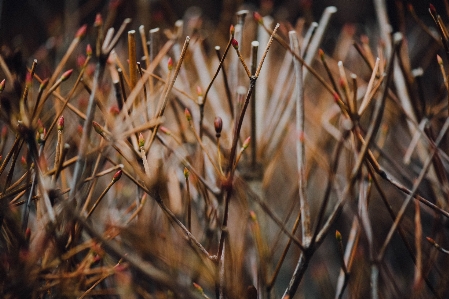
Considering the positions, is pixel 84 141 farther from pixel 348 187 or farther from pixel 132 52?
pixel 348 187

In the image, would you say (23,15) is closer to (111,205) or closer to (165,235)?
(111,205)

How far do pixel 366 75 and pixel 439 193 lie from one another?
1.06 m

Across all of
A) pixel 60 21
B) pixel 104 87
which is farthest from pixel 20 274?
pixel 60 21

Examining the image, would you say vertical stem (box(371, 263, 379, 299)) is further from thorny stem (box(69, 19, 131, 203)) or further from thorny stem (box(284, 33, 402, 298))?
thorny stem (box(69, 19, 131, 203))

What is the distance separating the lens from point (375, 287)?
3.13 feet

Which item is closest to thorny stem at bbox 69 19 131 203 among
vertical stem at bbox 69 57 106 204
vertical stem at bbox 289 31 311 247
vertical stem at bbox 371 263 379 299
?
vertical stem at bbox 69 57 106 204

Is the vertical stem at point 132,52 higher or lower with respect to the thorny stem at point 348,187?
higher

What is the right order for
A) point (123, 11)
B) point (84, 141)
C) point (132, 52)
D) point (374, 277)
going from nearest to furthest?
point (84, 141), point (374, 277), point (132, 52), point (123, 11)

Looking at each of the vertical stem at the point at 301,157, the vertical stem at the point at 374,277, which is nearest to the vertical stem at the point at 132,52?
the vertical stem at the point at 301,157

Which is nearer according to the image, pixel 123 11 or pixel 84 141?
pixel 84 141

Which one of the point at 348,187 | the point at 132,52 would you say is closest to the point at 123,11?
the point at 132,52

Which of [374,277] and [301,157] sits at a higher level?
[301,157]

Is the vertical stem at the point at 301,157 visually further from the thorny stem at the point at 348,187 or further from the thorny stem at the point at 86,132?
the thorny stem at the point at 86,132

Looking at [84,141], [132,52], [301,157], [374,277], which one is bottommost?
[374,277]
